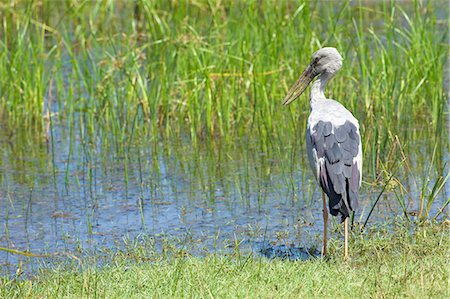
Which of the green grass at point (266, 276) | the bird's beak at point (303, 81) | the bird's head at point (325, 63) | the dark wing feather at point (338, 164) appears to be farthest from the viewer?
the bird's beak at point (303, 81)

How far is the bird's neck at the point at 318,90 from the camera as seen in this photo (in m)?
6.09

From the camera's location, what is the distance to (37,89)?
8.16 m

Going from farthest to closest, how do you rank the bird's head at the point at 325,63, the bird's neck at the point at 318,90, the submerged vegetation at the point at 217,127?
the submerged vegetation at the point at 217,127 < the bird's head at the point at 325,63 < the bird's neck at the point at 318,90

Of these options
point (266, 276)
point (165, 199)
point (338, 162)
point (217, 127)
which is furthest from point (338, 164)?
point (217, 127)

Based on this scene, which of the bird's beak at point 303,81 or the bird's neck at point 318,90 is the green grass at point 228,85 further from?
the bird's neck at point 318,90

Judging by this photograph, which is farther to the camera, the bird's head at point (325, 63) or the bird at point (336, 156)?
Result: the bird's head at point (325, 63)

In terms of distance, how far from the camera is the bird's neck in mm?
6094

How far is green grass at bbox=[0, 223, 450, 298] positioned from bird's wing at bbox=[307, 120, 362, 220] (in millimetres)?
315

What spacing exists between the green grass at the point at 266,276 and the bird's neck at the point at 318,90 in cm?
98

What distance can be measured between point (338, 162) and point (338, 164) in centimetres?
1

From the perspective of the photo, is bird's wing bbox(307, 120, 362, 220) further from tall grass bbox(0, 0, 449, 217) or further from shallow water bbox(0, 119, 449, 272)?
tall grass bbox(0, 0, 449, 217)

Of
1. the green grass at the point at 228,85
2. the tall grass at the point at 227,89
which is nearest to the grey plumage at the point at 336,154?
the tall grass at the point at 227,89

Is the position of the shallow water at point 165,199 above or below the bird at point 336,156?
below

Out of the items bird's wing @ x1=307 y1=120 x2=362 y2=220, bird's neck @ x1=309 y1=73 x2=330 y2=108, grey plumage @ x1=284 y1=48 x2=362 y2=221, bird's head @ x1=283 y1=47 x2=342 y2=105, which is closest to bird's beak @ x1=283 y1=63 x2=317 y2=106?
bird's head @ x1=283 y1=47 x2=342 y2=105
